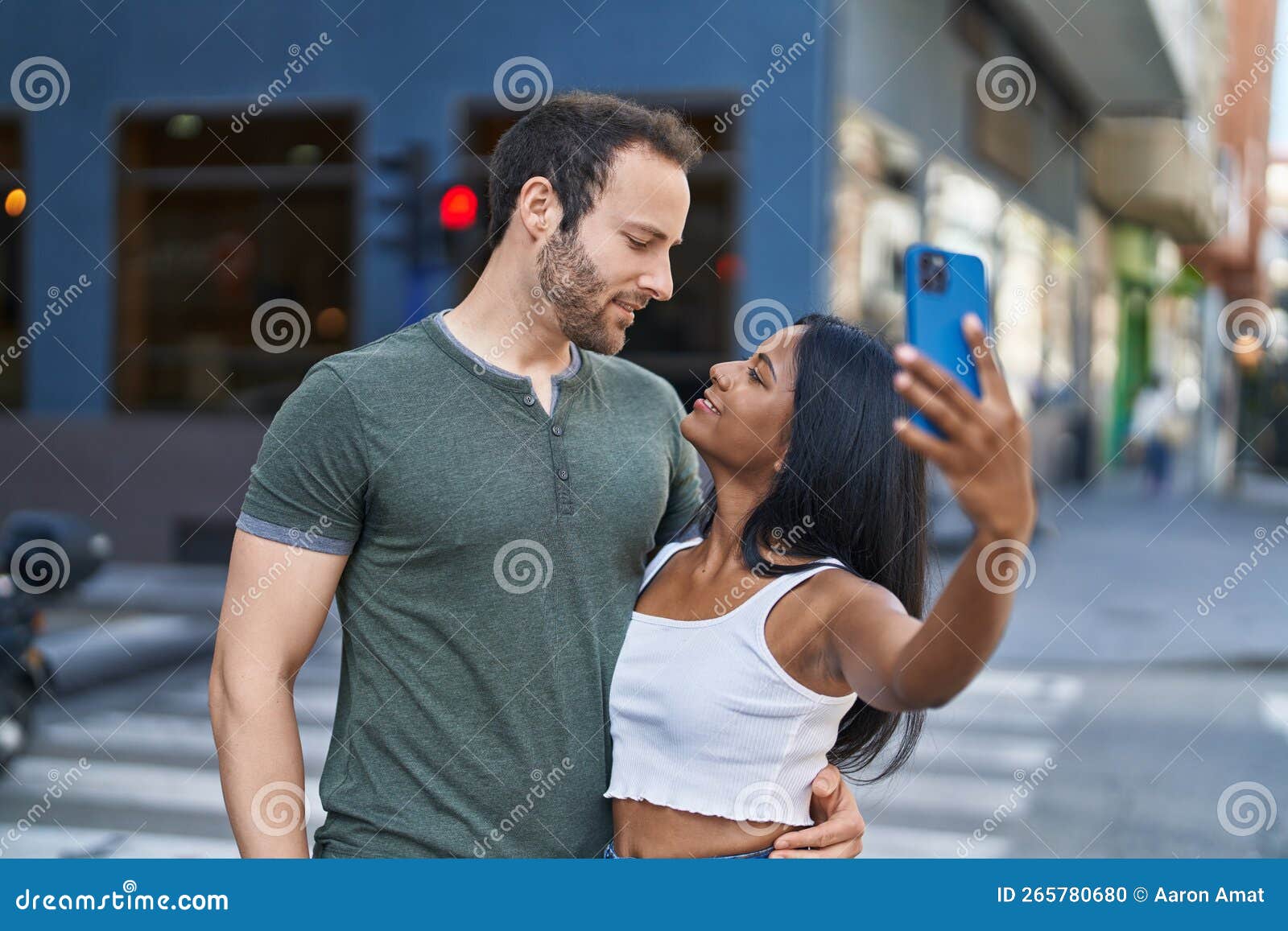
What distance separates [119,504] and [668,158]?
38.7ft

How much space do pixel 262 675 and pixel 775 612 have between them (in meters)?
0.77

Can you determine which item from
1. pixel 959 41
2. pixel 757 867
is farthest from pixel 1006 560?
pixel 959 41

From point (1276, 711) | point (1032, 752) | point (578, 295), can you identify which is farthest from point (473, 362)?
point (1276, 711)

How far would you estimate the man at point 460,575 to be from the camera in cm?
205

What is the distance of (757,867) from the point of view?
6.26 feet

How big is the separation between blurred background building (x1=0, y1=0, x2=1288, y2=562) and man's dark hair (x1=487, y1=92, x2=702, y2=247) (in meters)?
8.04

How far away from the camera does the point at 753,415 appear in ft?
7.41

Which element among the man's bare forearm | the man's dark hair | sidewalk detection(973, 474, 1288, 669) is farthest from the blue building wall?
the man's bare forearm

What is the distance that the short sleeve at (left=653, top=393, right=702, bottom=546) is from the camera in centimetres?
255

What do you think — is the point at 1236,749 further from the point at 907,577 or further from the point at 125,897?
the point at 125,897

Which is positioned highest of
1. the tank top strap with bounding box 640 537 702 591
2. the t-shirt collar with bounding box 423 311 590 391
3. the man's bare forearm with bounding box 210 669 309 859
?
the t-shirt collar with bounding box 423 311 590 391

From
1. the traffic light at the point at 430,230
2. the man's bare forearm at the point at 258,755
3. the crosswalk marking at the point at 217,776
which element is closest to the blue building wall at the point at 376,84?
the traffic light at the point at 430,230

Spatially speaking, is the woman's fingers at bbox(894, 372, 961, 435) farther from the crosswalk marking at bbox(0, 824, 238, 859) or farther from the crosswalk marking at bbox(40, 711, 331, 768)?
the crosswalk marking at bbox(40, 711, 331, 768)

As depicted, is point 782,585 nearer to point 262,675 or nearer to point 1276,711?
point 262,675
